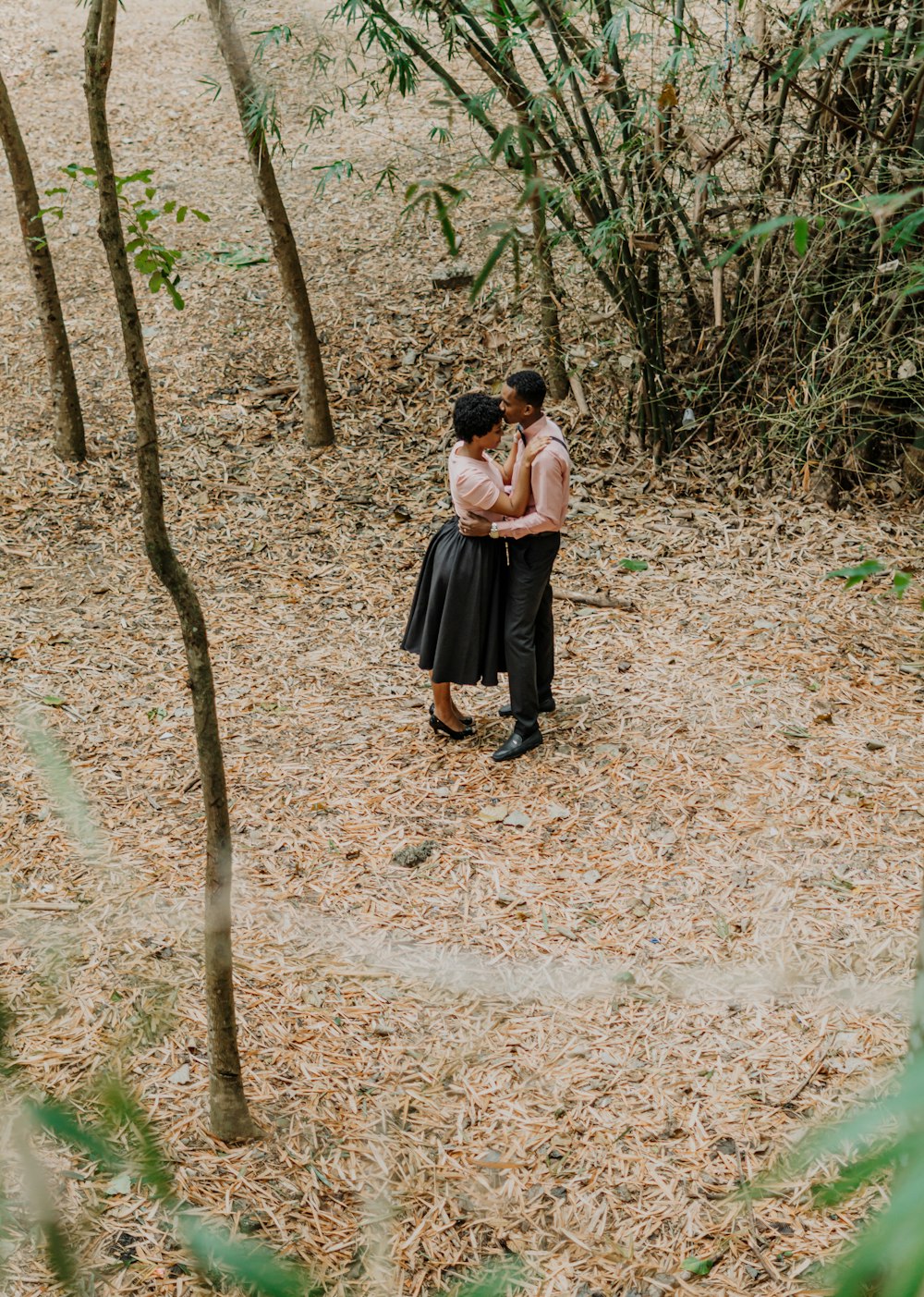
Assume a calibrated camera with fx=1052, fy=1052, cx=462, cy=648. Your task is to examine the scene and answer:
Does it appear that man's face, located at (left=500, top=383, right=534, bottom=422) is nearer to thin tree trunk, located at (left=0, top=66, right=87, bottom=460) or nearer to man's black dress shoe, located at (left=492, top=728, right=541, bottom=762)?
man's black dress shoe, located at (left=492, top=728, right=541, bottom=762)

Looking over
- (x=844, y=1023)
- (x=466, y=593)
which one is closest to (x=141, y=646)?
(x=466, y=593)

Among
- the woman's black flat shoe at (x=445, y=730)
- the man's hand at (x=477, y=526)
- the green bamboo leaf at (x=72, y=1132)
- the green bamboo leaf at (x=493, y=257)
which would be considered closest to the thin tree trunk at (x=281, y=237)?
the man's hand at (x=477, y=526)

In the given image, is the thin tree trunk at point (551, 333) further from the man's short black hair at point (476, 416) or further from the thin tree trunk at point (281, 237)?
the man's short black hair at point (476, 416)

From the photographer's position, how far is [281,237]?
20.5ft

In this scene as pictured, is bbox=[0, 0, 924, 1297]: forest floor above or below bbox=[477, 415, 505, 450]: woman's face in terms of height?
below

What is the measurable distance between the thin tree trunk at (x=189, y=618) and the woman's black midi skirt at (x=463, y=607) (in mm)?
1792

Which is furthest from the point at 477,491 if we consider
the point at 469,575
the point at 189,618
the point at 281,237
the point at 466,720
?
the point at 281,237

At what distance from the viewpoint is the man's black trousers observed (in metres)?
4.06

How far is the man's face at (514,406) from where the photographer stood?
3877mm

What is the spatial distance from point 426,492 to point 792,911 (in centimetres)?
372

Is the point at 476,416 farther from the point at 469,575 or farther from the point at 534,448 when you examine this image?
the point at 469,575

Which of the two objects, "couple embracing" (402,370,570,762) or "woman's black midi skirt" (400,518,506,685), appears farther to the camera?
"woman's black midi skirt" (400,518,506,685)

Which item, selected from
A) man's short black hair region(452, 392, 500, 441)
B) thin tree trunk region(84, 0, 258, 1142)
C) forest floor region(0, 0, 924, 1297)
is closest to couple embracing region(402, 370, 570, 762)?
man's short black hair region(452, 392, 500, 441)

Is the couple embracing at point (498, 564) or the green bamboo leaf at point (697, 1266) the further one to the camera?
the couple embracing at point (498, 564)
